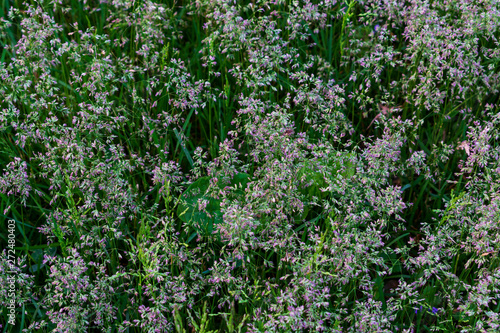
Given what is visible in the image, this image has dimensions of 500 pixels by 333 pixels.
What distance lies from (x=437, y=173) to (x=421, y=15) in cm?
119

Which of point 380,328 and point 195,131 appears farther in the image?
point 195,131

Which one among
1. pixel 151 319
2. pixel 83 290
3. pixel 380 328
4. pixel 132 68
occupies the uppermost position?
pixel 132 68

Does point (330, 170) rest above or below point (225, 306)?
above

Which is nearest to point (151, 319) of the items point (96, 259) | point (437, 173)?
point (96, 259)

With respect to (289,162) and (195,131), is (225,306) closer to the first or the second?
(289,162)

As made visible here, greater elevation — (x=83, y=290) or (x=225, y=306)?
(x=83, y=290)

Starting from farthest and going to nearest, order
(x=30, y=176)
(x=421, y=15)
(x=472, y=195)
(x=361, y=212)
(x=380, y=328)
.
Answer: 1. (x=421, y=15)
2. (x=30, y=176)
3. (x=472, y=195)
4. (x=361, y=212)
5. (x=380, y=328)

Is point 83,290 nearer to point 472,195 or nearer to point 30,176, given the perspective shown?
point 30,176

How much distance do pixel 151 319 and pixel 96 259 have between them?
778 mm

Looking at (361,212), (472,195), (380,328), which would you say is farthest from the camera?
(472,195)

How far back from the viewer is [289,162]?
10.4 ft

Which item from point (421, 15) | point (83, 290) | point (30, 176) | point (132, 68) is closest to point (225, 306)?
point (83, 290)

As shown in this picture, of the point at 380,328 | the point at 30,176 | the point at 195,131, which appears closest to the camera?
the point at 380,328

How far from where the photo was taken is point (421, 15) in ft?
13.1
